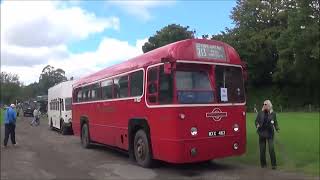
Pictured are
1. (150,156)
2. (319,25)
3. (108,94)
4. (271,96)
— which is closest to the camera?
(150,156)

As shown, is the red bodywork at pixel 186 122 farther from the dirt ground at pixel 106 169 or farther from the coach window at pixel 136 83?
the dirt ground at pixel 106 169

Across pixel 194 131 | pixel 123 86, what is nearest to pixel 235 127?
pixel 194 131

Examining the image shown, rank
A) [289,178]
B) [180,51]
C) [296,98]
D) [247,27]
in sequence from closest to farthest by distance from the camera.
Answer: [289,178], [180,51], [296,98], [247,27]

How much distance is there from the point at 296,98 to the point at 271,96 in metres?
15.0

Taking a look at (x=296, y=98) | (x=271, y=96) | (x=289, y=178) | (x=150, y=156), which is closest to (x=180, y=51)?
(x=150, y=156)

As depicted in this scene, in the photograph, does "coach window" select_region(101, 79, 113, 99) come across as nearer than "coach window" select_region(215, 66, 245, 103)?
No

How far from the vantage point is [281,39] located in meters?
68.1

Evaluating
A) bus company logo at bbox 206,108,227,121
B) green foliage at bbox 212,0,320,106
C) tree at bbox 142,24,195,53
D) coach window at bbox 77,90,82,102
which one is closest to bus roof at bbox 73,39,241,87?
bus company logo at bbox 206,108,227,121

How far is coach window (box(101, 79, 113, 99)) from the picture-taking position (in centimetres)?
1730

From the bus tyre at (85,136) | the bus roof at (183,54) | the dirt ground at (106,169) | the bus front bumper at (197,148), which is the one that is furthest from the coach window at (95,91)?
the bus front bumper at (197,148)

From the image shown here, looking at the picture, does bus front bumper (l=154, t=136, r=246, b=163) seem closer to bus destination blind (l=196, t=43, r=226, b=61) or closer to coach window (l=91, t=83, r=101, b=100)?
bus destination blind (l=196, t=43, r=226, b=61)

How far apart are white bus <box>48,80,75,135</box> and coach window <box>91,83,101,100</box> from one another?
863cm

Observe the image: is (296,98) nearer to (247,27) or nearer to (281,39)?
(281,39)

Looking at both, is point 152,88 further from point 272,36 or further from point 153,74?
point 272,36
